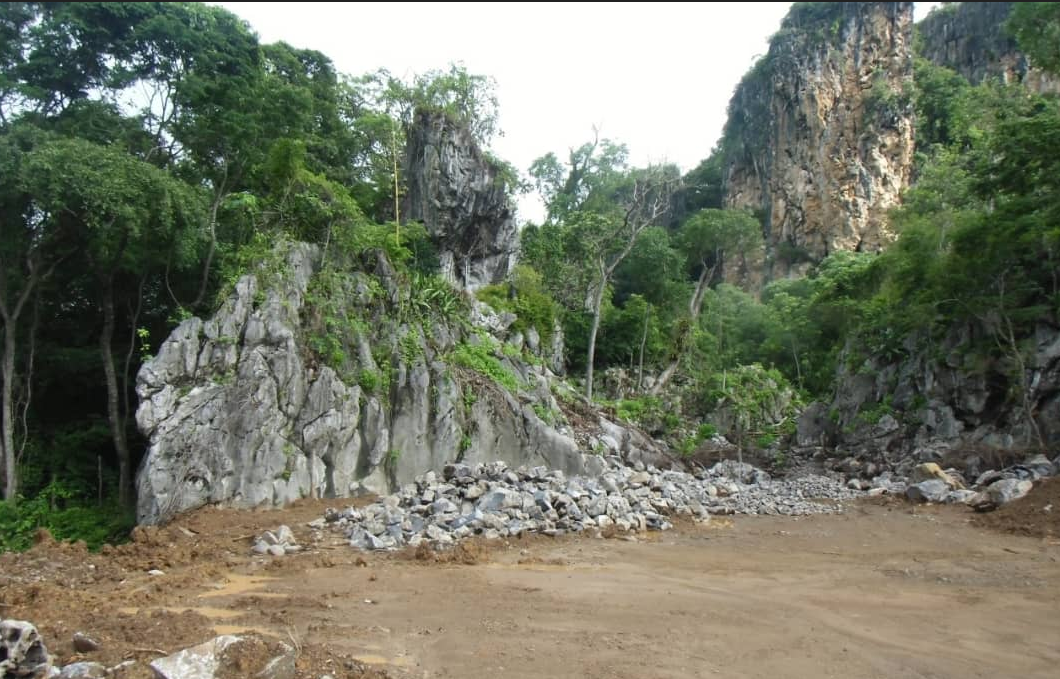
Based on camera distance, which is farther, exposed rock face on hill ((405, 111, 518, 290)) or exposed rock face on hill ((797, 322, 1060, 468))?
exposed rock face on hill ((405, 111, 518, 290))

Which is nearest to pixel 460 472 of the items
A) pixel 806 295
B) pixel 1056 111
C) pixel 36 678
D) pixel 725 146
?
pixel 36 678

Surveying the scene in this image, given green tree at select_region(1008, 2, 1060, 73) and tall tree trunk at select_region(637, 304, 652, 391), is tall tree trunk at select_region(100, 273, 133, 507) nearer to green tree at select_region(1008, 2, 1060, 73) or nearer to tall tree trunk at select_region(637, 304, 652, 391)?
tall tree trunk at select_region(637, 304, 652, 391)

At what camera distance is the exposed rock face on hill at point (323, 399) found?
10680 millimetres

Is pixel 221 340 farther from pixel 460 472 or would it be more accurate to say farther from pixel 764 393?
pixel 764 393

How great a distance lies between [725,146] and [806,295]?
1934 centimetres

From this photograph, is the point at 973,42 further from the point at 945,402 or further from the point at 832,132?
the point at 945,402

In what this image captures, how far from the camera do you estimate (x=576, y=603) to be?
252 inches

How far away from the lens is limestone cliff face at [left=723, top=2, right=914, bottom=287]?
39.0m

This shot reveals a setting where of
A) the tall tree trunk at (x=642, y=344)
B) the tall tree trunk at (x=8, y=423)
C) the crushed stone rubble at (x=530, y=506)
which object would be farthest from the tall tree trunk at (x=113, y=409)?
the tall tree trunk at (x=642, y=344)

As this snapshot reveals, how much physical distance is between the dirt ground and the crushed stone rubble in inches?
18.2

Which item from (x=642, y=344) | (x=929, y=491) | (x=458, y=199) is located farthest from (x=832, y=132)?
(x=929, y=491)

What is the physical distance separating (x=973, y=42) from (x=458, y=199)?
38745 mm

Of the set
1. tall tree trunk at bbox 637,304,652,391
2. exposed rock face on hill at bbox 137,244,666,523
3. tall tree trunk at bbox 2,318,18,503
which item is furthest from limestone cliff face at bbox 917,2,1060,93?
tall tree trunk at bbox 2,318,18,503

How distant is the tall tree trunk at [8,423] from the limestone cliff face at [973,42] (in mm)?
46719
